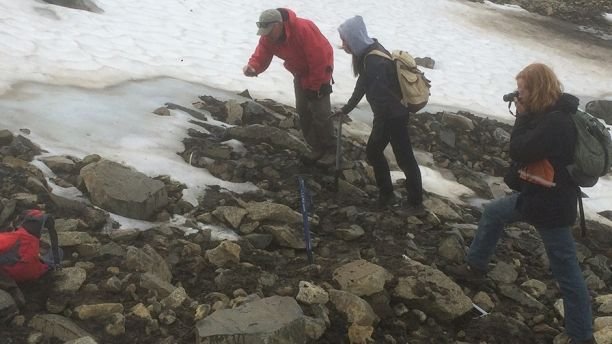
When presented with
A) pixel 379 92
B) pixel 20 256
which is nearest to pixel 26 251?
Answer: pixel 20 256

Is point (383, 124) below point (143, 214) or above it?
above

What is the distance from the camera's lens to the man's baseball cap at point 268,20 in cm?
698

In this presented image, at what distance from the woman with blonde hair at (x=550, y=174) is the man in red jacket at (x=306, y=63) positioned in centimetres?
308

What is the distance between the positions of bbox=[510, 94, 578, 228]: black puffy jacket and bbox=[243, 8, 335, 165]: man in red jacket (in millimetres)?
3161

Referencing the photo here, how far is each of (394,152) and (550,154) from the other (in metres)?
2.41

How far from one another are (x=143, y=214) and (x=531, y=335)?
150 inches

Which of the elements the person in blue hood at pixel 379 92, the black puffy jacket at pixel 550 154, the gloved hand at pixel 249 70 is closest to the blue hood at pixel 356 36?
the person in blue hood at pixel 379 92

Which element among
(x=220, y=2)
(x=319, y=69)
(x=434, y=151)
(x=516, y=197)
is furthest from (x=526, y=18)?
(x=516, y=197)

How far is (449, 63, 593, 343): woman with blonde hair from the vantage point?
14.8ft

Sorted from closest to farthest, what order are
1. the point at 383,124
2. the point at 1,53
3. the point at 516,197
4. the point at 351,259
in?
the point at 516,197 < the point at 351,259 < the point at 383,124 < the point at 1,53

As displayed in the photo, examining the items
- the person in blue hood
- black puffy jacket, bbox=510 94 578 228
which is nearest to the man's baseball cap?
the person in blue hood

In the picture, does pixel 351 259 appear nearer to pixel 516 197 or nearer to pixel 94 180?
pixel 516 197

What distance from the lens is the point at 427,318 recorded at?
5.21 metres

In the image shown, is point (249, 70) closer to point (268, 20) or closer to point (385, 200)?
point (268, 20)
